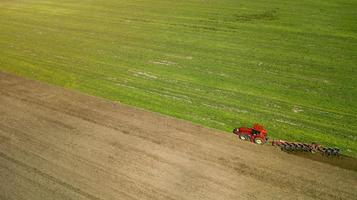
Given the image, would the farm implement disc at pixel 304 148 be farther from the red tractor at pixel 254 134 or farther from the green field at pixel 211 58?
the green field at pixel 211 58

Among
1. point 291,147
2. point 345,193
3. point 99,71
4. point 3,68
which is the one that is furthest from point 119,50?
point 345,193

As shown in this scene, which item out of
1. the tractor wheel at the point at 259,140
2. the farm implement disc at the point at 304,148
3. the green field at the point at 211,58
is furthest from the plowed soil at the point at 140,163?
the green field at the point at 211,58

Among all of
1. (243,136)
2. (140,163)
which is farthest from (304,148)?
(140,163)

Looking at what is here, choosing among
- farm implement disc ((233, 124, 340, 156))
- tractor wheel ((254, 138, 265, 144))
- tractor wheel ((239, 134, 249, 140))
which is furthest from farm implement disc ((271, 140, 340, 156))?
tractor wheel ((239, 134, 249, 140))

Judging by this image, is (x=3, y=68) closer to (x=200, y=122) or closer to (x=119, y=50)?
(x=119, y=50)

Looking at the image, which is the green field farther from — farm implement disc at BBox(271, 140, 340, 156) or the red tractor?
the red tractor

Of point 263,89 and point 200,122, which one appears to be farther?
point 263,89

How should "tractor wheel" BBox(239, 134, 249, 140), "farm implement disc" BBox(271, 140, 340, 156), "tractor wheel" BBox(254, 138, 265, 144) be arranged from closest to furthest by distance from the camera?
"farm implement disc" BBox(271, 140, 340, 156)
"tractor wheel" BBox(254, 138, 265, 144)
"tractor wheel" BBox(239, 134, 249, 140)
